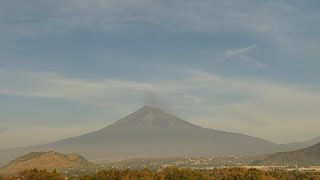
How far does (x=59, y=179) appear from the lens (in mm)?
121000

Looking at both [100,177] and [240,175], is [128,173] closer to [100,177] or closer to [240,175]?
[100,177]

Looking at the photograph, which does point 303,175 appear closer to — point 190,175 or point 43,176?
point 190,175

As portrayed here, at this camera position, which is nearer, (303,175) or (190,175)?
(190,175)

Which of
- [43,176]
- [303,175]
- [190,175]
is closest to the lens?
[43,176]

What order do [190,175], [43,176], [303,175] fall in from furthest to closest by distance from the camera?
[303,175] < [190,175] < [43,176]

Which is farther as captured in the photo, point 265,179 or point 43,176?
point 265,179

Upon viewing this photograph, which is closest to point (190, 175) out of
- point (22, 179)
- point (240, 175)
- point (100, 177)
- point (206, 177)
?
point (206, 177)

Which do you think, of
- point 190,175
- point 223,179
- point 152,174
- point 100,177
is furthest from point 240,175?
point 100,177

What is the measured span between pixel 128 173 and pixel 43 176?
23486 mm

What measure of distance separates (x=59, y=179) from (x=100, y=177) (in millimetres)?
10406

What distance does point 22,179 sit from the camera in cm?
12162

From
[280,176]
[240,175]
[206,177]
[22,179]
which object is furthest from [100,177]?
[280,176]

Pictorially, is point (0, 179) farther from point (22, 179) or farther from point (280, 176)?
point (280, 176)

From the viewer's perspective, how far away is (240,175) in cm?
13712
